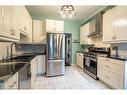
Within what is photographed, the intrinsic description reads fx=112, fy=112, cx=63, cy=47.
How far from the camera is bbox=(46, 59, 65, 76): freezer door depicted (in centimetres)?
429

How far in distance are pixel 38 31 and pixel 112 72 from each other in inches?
135

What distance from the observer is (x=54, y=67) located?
4.36 meters

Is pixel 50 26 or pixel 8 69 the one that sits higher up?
pixel 50 26

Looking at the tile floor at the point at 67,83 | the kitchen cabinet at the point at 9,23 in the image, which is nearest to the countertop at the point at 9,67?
Answer: the kitchen cabinet at the point at 9,23

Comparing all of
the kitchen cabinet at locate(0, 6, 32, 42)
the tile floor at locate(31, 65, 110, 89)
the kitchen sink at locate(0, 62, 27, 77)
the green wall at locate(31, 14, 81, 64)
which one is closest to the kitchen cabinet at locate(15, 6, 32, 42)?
the kitchen cabinet at locate(0, 6, 32, 42)

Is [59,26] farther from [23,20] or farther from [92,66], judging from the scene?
[92,66]

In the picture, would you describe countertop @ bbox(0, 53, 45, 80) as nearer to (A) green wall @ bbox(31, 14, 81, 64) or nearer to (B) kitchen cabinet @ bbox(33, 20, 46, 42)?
(B) kitchen cabinet @ bbox(33, 20, 46, 42)

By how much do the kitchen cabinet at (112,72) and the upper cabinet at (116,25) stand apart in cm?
62

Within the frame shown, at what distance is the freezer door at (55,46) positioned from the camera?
4301mm

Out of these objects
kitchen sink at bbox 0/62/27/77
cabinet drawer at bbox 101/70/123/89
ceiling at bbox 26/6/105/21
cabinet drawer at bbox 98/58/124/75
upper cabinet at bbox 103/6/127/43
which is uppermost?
ceiling at bbox 26/6/105/21

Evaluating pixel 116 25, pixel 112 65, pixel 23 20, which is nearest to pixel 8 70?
pixel 23 20

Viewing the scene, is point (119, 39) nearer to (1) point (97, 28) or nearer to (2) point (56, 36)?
(1) point (97, 28)

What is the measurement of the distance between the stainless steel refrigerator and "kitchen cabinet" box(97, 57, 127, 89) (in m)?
1.49
